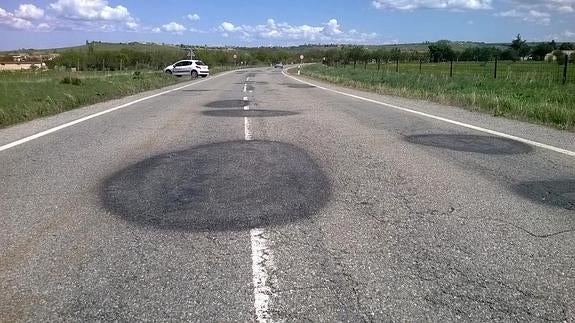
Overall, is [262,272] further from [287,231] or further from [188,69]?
[188,69]

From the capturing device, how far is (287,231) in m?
4.70

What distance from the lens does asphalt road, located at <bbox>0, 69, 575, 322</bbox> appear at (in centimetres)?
342

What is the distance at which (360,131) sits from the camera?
10.9 m

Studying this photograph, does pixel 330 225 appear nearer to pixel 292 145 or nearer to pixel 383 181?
pixel 383 181

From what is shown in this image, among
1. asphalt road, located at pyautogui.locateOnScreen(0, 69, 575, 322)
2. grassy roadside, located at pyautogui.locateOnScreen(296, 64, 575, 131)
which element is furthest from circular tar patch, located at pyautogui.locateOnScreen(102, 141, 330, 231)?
grassy roadside, located at pyautogui.locateOnScreen(296, 64, 575, 131)

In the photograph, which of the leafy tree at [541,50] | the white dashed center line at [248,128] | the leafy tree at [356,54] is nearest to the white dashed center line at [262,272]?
the white dashed center line at [248,128]

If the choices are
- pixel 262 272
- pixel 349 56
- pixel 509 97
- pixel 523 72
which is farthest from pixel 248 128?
pixel 349 56

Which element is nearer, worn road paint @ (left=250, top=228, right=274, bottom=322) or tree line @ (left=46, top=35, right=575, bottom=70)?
worn road paint @ (left=250, top=228, right=274, bottom=322)

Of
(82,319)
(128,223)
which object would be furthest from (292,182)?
(82,319)

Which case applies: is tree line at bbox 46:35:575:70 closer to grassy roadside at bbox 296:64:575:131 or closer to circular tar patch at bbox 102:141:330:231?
grassy roadside at bbox 296:64:575:131

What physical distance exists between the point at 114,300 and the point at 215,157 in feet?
15.3

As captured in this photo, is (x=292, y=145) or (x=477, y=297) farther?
(x=292, y=145)

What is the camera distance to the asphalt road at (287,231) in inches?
134

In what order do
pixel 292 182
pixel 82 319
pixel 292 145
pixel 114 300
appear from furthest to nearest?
pixel 292 145 → pixel 292 182 → pixel 114 300 → pixel 82 319
